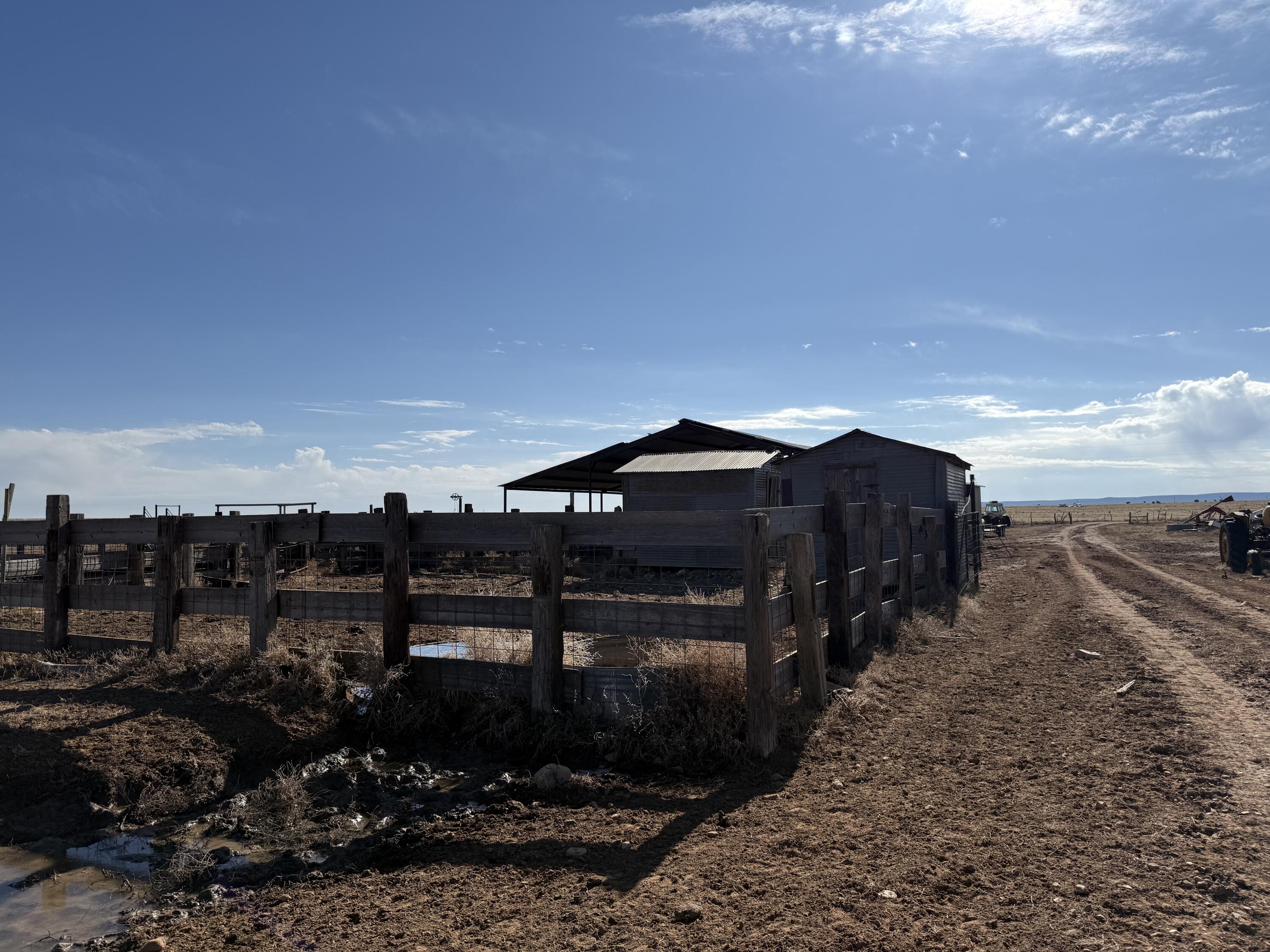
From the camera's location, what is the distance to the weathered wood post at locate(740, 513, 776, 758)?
222 inches

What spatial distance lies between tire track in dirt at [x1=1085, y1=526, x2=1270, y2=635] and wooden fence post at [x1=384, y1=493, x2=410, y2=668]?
435 inches

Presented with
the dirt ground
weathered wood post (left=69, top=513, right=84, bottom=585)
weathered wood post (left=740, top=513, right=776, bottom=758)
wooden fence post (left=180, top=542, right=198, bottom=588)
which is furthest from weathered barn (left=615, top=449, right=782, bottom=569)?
the dirt ground

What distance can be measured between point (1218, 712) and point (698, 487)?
16360 mm

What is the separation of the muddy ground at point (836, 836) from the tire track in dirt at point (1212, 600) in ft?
15.3

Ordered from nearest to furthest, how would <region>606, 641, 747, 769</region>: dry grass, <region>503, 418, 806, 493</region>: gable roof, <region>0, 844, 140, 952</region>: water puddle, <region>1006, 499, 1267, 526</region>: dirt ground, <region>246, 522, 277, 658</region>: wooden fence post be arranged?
<region>0, 844, 140, 952</region>: water puddle → <region>606, 641, 747, 769</region>: dry grass → <region>246, 522, 277, 658</region>: wooden fence post → <region>503, 418, 806, 493</region>: gable roof → <region>1006, 499, 1267, 526</region>: dirt ground

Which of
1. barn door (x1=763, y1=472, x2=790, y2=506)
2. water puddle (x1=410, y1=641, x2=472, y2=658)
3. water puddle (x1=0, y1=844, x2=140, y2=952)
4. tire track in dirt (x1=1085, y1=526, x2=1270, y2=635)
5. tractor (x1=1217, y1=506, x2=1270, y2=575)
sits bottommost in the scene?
water puddle (x1=0, y1=844, x2=140, y2=952)

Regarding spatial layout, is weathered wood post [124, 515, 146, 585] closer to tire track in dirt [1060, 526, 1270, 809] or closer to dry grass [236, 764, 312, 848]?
dry grass [236, 764, 312, 848]

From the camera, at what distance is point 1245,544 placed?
69.5 feet

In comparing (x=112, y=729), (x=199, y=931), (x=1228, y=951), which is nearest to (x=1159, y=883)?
(x=1228, y=951)

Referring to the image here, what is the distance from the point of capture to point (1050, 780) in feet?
→ 16.6

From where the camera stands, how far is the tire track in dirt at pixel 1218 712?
4992 millimetres

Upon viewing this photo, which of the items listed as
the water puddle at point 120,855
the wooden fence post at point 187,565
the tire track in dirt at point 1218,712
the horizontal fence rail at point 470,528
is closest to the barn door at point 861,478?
the tire track in dirt at point 1218,712

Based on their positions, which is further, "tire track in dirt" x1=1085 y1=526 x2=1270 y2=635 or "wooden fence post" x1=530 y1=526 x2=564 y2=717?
"tire track in dirt" x1=1085 y1=526 x2=1270 y2=635

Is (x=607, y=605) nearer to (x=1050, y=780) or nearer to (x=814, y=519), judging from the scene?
(x=814, y=519)
